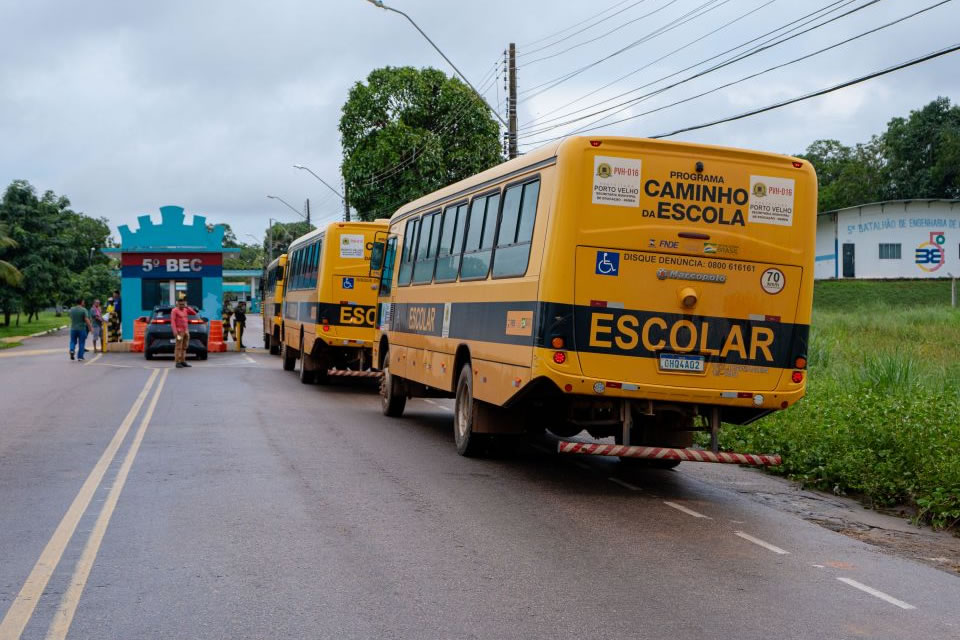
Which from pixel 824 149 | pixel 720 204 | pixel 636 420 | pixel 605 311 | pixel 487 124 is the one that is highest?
pixel 824 149

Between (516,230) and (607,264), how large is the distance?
59.7 inches

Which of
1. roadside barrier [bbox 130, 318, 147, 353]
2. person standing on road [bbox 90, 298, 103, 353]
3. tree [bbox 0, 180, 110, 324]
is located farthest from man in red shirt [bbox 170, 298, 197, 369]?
tree [bbox 0, 180, 110, 324]

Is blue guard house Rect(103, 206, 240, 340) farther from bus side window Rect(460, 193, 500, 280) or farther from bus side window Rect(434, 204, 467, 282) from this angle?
bus side window Rect(460, 193, 500, 280)

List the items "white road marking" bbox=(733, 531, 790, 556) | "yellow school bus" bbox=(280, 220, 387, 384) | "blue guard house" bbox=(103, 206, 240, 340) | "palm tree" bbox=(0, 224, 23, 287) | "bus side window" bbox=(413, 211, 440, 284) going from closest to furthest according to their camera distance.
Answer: "white road marking" bbox=(733, 531, 790, 556) < "bus side window" bbox=(413, 211, 440, 284) < "yellow school bus" bbox=(280, 220, 387, 384) < "blue guard house" bbox=(103, 206, 240, 340) < "palm tree" bbox=(0, 224, 23, 287)

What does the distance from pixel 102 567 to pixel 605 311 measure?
16.0 feet

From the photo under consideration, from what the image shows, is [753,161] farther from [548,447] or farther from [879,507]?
[548,447]

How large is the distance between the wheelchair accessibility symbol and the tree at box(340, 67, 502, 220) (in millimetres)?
36072

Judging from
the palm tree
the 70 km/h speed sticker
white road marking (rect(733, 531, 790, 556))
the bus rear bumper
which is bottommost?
white road marking (rect(733, 531, 790, 556))

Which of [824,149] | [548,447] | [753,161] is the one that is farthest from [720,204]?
[824,149]

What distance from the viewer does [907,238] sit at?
54.5m

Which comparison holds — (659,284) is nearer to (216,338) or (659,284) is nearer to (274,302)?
(274,302)

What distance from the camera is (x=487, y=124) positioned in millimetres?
47969

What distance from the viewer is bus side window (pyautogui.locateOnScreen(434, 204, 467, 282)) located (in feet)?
43.6

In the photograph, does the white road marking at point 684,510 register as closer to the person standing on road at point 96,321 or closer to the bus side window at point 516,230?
the bus side window at point 516,230
